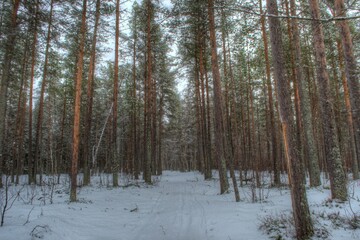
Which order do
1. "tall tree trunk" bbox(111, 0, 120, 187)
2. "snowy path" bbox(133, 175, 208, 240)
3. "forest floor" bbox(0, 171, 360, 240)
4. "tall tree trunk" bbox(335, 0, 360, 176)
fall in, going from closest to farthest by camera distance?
"forest floor" bbox(0, 171, 360, 240) → "snowy path" bbox(133, 175, 208, 240) → "tall tree trunk" bbox(335, 0, 360, 176) → "tall tree trunk" bbox(111, 0, 120, 187)

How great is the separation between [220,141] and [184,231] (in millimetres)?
5750

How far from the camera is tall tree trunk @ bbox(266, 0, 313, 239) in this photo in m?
4.15

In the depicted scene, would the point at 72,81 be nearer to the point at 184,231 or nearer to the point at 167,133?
the point at 167,133

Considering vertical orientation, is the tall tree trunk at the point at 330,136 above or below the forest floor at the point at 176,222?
above

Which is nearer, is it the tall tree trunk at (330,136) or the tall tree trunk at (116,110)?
the tall tree trunk at (330,136)

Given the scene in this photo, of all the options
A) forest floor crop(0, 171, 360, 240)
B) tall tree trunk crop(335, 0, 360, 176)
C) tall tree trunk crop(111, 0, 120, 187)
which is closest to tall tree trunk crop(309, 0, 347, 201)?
forest floor crop(0, 171, 360, 240)

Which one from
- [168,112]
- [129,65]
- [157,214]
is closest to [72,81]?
[129,65]

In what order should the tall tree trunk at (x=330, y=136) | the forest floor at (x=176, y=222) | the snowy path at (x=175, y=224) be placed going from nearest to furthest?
the forest floor at (x=176, y=222) → the snowy path at (x=175, y=224) → the tall tree trunk at (x=330, y=136)

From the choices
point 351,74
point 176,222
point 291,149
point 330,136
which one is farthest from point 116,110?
point 351,74

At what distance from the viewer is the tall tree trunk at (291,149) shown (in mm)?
4152

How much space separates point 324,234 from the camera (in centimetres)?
412

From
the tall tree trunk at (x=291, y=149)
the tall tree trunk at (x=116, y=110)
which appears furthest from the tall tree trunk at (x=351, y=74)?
the tall tree trunk at (x=116, y=110)

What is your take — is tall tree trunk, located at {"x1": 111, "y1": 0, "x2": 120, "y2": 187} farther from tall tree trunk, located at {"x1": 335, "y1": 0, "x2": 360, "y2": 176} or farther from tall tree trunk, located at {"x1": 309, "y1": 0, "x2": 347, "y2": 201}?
tall tree trunk, located at {"x1": 335, "y1": 0, "x2": 360, "y2": 176}

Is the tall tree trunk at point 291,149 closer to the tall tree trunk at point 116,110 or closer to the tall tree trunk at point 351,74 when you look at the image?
the tall tree trunk at point 351,74
